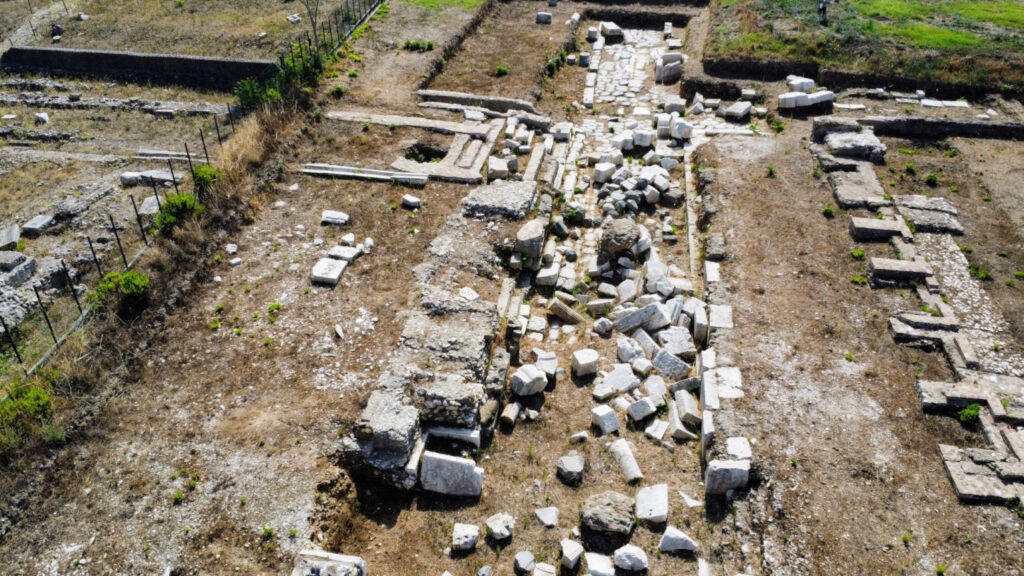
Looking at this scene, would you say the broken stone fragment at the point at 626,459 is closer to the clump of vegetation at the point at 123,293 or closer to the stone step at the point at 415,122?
the clump of vegetation at the point at 123,293

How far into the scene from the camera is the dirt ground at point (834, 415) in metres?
7.97

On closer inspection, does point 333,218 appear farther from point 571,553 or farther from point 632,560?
point 632,560

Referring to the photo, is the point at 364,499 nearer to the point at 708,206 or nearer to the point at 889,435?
the point at 889,435

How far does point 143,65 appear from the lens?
19875 mm

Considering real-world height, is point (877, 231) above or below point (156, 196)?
below

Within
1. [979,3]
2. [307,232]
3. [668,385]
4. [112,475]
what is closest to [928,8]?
[979,3]

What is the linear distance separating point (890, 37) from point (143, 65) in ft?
62.8

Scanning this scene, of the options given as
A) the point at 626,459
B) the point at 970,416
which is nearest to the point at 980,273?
the point at 970,416

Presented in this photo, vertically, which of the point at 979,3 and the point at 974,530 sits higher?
the point at 979,3

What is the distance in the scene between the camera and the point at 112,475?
28.1 feet

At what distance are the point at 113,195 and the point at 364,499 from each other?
9.05 meters

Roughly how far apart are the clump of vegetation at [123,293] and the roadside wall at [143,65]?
9740mm

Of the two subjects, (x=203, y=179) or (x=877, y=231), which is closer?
(x=877, y=231)

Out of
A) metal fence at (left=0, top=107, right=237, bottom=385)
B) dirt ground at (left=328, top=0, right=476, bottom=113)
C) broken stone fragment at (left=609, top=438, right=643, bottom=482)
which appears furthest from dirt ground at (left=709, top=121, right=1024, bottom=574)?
metal fence at (left=0, top=107, right=237, bottom=385)
